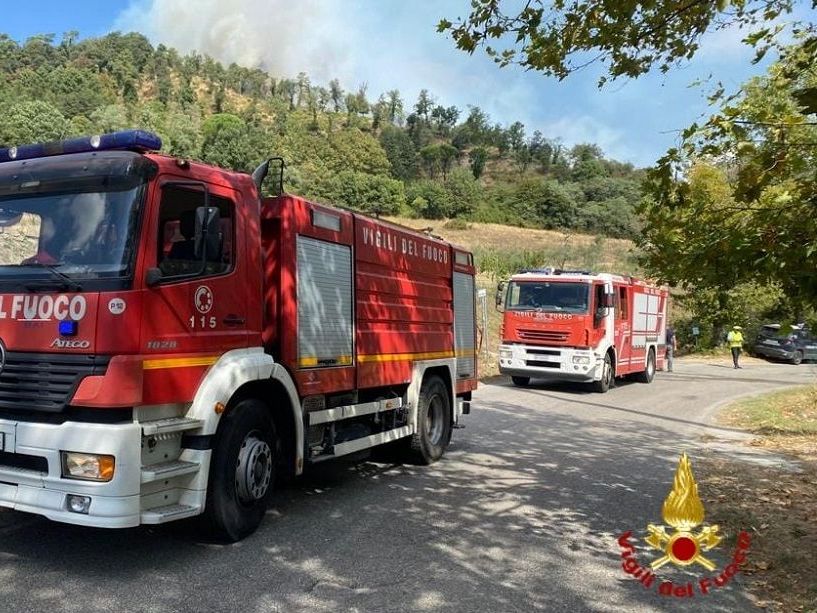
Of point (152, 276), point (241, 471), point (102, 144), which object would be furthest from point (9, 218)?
point (241, 471)

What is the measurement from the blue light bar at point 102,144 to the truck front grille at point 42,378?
1425 mm

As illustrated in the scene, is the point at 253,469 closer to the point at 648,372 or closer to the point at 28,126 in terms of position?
the point at 648,372

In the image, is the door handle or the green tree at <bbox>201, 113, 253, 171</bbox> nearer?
the door handle

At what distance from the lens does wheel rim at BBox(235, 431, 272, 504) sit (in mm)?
5008

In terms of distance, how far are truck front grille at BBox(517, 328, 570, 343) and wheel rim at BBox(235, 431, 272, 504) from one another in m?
12.2

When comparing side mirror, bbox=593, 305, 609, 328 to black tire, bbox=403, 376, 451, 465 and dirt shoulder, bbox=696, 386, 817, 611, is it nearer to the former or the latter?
dirt shoulder, bbox=696, 386, 817, 611

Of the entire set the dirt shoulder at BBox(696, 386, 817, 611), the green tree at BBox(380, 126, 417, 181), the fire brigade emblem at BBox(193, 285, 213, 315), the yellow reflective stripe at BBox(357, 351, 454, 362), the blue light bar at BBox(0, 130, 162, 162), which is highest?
the green tree at BBox(380, 126, 417, 181)

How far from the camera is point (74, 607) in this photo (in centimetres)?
385

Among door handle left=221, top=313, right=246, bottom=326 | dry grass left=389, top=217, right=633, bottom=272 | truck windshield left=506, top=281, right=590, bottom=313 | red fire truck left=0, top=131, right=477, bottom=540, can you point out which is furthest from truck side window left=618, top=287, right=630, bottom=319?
dry grass left=389, top=217, right=633, bottom=272

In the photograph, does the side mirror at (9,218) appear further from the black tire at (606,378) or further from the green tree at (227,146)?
the green tree at (227,146)

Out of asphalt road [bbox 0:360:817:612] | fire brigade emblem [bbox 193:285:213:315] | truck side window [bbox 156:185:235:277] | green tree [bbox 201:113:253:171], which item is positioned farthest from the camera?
green tree [bbox 201:113:253:171]

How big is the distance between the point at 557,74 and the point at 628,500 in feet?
13.6

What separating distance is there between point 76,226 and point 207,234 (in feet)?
2.66

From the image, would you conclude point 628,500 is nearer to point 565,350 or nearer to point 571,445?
point 571,445
